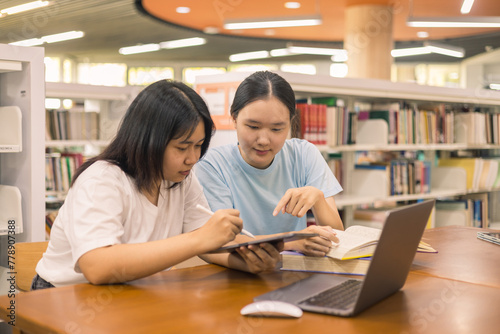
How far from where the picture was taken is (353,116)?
405 centimetres

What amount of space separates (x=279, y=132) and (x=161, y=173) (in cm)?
61

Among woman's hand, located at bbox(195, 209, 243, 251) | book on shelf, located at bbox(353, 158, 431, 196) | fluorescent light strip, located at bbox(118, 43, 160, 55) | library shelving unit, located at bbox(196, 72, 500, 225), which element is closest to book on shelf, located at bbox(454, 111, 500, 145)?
library shelving unit, located at bbox(196, 72, 500, 225)

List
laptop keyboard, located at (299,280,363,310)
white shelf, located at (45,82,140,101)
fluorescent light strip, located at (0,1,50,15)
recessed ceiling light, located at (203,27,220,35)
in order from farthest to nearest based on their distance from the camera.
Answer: recessed ceiling light, located at (203,27,220,35), fluorescent light strip, located at (0,1,50,15), white shelf, located at (45,82,140,101), laptop keyboard, located at (299,280,363,310)

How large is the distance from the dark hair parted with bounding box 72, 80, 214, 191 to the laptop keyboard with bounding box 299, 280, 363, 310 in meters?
0.55

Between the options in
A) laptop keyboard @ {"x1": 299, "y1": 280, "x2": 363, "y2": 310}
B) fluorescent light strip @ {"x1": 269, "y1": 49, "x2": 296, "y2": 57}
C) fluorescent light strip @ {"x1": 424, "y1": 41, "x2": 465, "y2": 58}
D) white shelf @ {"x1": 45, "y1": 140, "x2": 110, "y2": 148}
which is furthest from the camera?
fluorescent light strip @ {"x1": 269, "y1": 49, "x2": 296, "y2": 57}

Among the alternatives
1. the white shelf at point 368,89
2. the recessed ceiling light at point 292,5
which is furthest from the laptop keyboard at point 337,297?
the recessed ceiling light at point 292,5

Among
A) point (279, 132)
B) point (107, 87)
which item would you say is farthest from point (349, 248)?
point (107, 87)

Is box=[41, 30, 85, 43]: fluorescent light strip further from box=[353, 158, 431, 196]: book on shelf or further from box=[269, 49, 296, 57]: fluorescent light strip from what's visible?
box=[353, 158, 431, 196]: book on shelf

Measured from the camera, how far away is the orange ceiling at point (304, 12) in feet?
25.0

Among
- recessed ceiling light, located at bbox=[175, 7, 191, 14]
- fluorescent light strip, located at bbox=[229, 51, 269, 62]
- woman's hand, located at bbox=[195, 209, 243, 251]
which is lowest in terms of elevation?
woman's hand, located at bbox=[195, 209, 243, 251]

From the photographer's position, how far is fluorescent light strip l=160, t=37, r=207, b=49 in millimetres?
10347

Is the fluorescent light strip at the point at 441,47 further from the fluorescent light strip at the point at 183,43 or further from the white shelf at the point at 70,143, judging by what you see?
the white shelf at the point at 70,143

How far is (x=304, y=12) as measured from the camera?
332 inches

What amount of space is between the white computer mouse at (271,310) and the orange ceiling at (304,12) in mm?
6340
